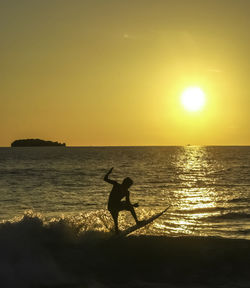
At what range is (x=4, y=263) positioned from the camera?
13.1 meters

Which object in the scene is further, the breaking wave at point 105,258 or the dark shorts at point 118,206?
the dark shorts at point 118,206

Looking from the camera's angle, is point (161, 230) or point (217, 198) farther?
point (217, 198)

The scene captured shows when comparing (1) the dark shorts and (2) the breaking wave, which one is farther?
(1) the dark shorts

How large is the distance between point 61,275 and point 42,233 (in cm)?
242

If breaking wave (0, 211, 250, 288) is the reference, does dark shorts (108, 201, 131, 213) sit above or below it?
above

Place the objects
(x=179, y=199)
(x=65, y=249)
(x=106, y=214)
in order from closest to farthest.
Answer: (x=65, y=249) → (x=106, y=214) → (x=179, y=199)

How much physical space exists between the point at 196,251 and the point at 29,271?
20.0ft

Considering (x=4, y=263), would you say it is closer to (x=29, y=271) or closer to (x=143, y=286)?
(x=29, y=271)

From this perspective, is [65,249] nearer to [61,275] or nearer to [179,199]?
[61,275]

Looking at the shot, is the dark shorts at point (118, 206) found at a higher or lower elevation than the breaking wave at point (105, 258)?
higher

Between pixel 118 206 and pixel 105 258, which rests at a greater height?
pixel 118 206

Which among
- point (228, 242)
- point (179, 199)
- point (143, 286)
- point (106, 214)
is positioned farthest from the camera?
point (179, 199)

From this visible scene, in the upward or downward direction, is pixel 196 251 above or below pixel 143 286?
above

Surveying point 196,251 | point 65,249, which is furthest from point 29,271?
point 196,251
